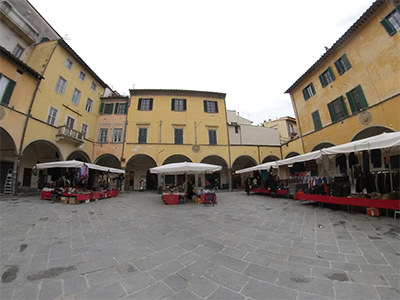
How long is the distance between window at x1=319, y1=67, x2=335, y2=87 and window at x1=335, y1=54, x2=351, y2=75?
523 mm

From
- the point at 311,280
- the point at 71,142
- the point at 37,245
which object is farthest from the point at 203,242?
the point at 71,142

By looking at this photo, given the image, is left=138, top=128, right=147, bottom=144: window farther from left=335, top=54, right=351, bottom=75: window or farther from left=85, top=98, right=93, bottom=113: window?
left=335, top=54, right=351, bottom=75: window

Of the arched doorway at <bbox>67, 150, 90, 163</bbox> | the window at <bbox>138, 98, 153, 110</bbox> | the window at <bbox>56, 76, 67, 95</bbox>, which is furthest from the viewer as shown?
the window at <bbox>138, 98, 153, 110</bbox>

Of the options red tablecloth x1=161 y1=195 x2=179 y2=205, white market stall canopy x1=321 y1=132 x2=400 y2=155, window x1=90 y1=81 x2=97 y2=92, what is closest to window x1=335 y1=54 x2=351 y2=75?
white market stall canopy x1=321 y1=132 x2=400 y2=155

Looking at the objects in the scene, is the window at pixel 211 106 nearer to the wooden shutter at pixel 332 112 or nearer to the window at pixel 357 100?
the wooden shutter at pixel 332 112

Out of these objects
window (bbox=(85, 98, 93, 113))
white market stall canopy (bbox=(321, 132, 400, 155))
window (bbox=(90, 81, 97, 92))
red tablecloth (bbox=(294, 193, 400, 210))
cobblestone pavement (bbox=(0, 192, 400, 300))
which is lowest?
cobblestone pavement (bbox=(0, 192, 400, 300))

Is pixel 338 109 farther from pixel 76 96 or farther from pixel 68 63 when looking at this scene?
pixel 68 63

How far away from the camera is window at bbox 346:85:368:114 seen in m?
9.67

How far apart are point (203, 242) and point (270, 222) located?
2436mm

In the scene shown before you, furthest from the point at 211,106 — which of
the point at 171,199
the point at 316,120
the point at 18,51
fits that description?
the point at 18,51

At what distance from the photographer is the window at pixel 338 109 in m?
10.7

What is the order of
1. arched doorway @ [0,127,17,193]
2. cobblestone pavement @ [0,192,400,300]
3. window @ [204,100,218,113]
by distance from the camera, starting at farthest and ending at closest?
1. window @ [204,100,218,113]
2. arched doorway @ [0,127,17,193]
3. cobblestone pavement @ [0,192,400,300]

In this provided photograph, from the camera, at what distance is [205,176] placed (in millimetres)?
19172

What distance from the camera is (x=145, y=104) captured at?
17141 millimetres
